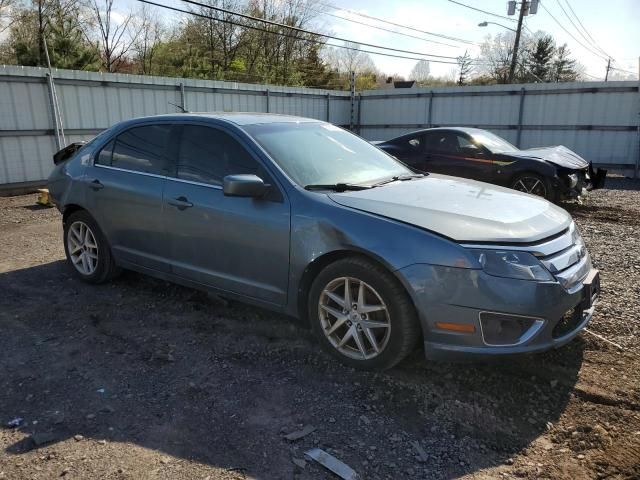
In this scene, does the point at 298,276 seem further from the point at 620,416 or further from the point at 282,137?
the point at 620,416

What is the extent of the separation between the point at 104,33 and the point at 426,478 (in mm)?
36689

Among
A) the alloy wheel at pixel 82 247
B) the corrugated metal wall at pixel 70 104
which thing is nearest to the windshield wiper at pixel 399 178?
the alloy wheel at pixel 82 247

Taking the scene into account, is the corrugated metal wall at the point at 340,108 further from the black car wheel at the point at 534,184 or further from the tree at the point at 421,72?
the tree at the point at 421,72

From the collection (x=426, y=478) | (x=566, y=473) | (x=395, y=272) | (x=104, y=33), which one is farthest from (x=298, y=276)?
(x=104, y=33)

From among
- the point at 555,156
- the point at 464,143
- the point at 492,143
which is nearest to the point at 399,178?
the point at 464,143

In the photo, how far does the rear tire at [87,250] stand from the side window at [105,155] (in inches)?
21.2

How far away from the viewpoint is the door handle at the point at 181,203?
391 centimetres

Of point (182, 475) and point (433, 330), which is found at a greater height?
point (433, 330)

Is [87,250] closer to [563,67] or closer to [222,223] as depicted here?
[222,223]

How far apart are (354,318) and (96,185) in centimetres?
291

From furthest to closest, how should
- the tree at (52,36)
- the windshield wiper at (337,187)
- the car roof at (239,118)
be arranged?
1. the tree at (52,36)
2. the car roof at (239,118)
3. the windshield wiper at (337,187)

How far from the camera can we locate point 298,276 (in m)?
3.38

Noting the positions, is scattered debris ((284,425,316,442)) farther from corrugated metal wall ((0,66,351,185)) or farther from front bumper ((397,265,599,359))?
corrugated metal wall ((0,66,351,185))

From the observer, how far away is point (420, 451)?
2537 millimetres
